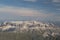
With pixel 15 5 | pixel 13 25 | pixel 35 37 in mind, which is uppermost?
pixel 15 5

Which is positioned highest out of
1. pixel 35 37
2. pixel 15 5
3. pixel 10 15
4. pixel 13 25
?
pixel 15 5

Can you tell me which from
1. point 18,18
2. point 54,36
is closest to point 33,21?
point 18,18

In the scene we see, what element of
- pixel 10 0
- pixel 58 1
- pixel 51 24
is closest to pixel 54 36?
pixel 51 24

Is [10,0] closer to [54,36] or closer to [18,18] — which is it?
[18,18]

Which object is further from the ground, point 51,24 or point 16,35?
point 51,24

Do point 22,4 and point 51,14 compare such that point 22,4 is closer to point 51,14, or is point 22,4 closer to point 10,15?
point 10,15

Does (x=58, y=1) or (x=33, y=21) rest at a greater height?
(x=58, y=1)
